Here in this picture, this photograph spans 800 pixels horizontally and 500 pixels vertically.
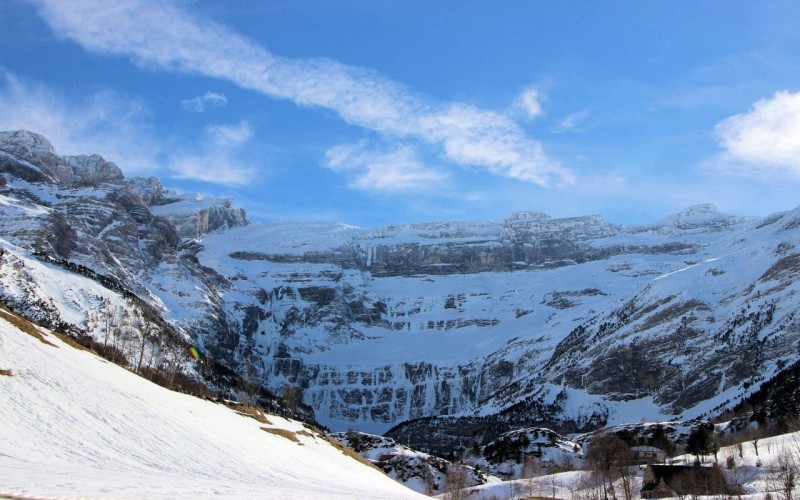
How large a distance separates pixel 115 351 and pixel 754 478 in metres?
138

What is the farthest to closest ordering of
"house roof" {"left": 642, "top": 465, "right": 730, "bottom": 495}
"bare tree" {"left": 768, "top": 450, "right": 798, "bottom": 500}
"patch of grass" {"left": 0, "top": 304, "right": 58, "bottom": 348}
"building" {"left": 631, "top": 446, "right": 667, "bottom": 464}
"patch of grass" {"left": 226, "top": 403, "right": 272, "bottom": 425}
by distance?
"building" {"left": 631, "top": 446, "right": 667, "bottom": 464}, "patch of grass" {"left": 226, "top": 403, "right": 272, "bottom": 425}, "house roof" {"left": 642, "top": 465, "right": 730, "bottom": 495}, "patch of grass" {"left": 0, "top": 304, "right": 58, "bottom": 348}, "bare tree" {"left": 768, "top": 450, "right": 798, "bottom": 500}

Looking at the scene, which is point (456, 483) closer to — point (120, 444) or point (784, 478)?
point (784, 478)

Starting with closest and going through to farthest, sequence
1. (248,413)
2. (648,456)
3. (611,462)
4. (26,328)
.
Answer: (26,328), (248,413), (611,462), (648,456)

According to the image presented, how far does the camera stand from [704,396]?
195 metres

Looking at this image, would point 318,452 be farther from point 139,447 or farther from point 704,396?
point 704,396

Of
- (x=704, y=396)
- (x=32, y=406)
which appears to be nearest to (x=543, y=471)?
(x=704, y=396)

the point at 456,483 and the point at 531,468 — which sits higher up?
the point at 456,483

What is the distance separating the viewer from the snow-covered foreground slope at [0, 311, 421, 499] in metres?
30.1

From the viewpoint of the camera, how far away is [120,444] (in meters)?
41.9

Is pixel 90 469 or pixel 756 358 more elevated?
pixel 756 358

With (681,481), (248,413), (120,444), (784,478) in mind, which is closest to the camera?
(120,444)

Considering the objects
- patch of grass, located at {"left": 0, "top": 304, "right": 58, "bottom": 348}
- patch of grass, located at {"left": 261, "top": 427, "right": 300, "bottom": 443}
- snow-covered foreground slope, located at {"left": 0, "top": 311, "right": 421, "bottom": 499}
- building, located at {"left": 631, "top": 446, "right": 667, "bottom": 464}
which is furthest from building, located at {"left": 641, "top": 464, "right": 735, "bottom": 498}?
patch of grass, located at {"left": 0, "top": 304, "right": 58, "bottom": 348}

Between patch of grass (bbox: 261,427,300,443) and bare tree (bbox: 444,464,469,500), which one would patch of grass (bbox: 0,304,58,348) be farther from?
bare tree (bbox: 444,464,469,500)

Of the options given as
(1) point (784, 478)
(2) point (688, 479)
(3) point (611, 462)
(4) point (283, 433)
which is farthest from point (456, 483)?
(1) point (784, 478)
